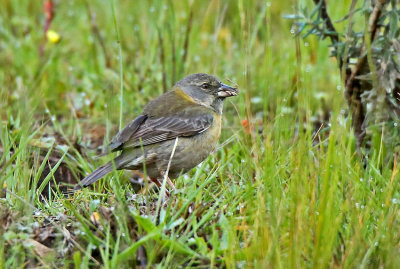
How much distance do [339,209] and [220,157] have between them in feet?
6.61

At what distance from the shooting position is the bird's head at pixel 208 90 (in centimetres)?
587

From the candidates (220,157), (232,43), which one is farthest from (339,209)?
(232,43)

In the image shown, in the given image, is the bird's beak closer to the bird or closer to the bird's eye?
the bird

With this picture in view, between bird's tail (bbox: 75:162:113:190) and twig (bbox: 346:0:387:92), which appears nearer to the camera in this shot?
bird's tail (bbox: 75:162:113:190)

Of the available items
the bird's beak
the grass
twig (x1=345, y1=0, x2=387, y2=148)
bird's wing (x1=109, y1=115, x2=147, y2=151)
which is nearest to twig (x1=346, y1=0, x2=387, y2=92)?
twig (x1=345, y1=0, x2=387, y2=148)

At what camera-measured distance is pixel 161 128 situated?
17.8 ft

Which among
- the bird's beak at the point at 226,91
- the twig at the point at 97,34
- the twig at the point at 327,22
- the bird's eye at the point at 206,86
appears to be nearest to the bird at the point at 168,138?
the bird's beak at the point at 226,91

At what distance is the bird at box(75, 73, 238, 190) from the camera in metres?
5.20

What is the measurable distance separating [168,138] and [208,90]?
2.52 ft

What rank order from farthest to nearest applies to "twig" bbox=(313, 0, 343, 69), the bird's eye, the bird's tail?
the bird's eye → "twig" bbox=(313, 0, 343, 69) → the bird's tail

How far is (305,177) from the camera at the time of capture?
3.65 m

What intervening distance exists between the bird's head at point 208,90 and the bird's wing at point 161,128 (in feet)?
1.03

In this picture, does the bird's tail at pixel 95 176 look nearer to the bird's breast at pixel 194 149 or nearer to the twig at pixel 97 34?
the bird's breast at pixel 194 149

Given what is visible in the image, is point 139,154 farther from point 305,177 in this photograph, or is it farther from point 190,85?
point 305,177
